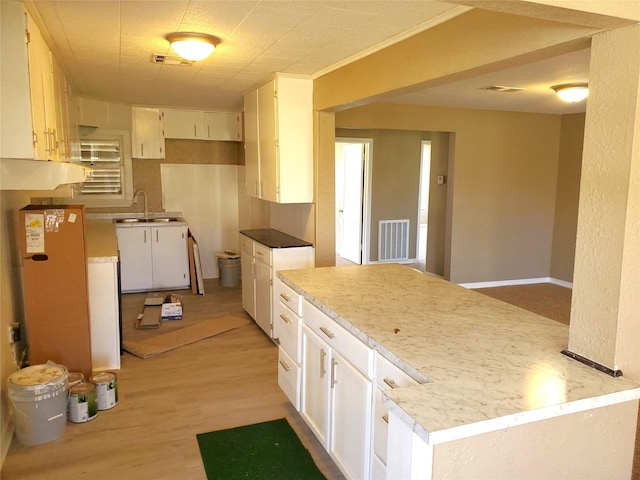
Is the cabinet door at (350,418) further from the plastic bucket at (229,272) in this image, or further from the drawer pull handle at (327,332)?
the plastic bucket at (229,272)

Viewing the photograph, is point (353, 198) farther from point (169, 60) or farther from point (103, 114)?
point (169, 60)

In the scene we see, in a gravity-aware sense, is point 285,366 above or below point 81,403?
above

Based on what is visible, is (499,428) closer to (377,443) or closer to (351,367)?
(377,443)

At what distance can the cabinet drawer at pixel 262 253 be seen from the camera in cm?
420

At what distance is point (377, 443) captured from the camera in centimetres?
195

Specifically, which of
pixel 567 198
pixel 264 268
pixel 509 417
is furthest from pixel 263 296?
pixel 567 198

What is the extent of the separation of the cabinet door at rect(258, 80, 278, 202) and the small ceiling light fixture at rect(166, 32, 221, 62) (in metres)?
1.12

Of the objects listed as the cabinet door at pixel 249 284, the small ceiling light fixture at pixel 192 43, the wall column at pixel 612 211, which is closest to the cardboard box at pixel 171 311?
the cabinet door at pixel 249 284

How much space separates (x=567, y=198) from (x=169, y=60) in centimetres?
525

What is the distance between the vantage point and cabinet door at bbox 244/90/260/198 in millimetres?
4656

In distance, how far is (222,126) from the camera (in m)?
6.48

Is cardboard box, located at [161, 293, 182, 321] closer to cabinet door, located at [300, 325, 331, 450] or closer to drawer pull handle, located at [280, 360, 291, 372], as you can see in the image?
drawer pull handle, located at [280, 360, 291, 372]

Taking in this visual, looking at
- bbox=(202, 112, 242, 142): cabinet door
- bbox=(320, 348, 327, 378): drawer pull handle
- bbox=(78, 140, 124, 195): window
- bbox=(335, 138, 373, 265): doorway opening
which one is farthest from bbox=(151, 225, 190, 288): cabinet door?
bbox=(320, 348, 327, 378): drawer pull handle

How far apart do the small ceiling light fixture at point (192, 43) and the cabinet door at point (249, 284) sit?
2161 mm
